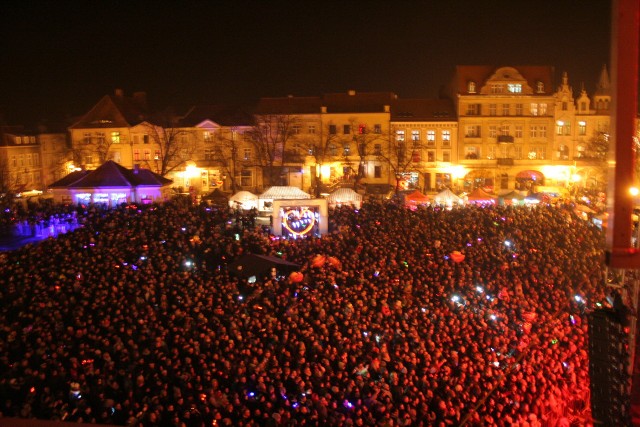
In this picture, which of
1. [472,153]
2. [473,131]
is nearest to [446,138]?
[473,131]

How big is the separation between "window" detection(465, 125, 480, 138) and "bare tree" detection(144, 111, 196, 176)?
17181 millimetres

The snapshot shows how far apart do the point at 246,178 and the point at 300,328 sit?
25446 mm

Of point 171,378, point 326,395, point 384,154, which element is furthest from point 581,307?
point 384,154

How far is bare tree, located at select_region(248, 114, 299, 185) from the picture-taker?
33219mm

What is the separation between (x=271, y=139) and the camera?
33438 millimetres

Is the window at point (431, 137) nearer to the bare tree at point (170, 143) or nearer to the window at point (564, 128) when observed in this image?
the window at point (564, 128)

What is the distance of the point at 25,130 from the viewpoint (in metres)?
37.1

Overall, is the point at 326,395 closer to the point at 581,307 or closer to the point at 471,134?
the point at 581,307

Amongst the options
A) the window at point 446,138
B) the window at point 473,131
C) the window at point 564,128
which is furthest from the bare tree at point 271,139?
the window at point 564,128

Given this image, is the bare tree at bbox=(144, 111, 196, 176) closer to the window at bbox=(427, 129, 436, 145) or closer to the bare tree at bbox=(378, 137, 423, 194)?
the bare tree at bbox=(378, 137, 423, 194)

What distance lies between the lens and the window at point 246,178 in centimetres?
3441

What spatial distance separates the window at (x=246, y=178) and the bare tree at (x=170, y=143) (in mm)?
3415

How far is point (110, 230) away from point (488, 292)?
951 centimetres

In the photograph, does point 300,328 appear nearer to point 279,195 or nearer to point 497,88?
point 279,195
